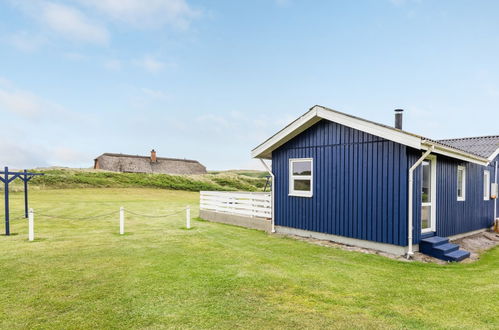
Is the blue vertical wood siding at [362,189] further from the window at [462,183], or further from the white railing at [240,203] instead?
the white railing at [240,203]

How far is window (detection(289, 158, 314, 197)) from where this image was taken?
1052cm

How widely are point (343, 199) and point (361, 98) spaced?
8.58 meters

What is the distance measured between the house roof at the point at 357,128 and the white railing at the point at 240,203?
193cm

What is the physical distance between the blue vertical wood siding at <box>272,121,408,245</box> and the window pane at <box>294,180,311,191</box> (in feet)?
1.21

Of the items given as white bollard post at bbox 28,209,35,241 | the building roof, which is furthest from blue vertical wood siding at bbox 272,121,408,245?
white bollard post at bbox 28,209,35,241

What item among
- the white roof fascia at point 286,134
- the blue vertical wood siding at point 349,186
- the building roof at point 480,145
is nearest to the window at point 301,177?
the blue vertical wood siding at point 349,186

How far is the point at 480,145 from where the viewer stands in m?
13.3

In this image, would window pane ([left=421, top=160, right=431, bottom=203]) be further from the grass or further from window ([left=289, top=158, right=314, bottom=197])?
the grass

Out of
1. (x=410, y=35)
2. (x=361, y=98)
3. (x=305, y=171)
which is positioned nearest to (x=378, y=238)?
(x=305, y=171)

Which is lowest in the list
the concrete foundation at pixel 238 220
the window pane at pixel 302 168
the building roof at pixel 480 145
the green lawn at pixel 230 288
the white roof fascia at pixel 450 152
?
the concrete foundation at pixel 238 220

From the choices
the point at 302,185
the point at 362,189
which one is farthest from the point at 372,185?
the point at 302,185

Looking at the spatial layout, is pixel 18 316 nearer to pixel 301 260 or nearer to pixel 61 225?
pixel 301 260

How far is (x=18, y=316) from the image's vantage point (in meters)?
4.24

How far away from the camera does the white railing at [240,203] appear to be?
1250 centimetres
